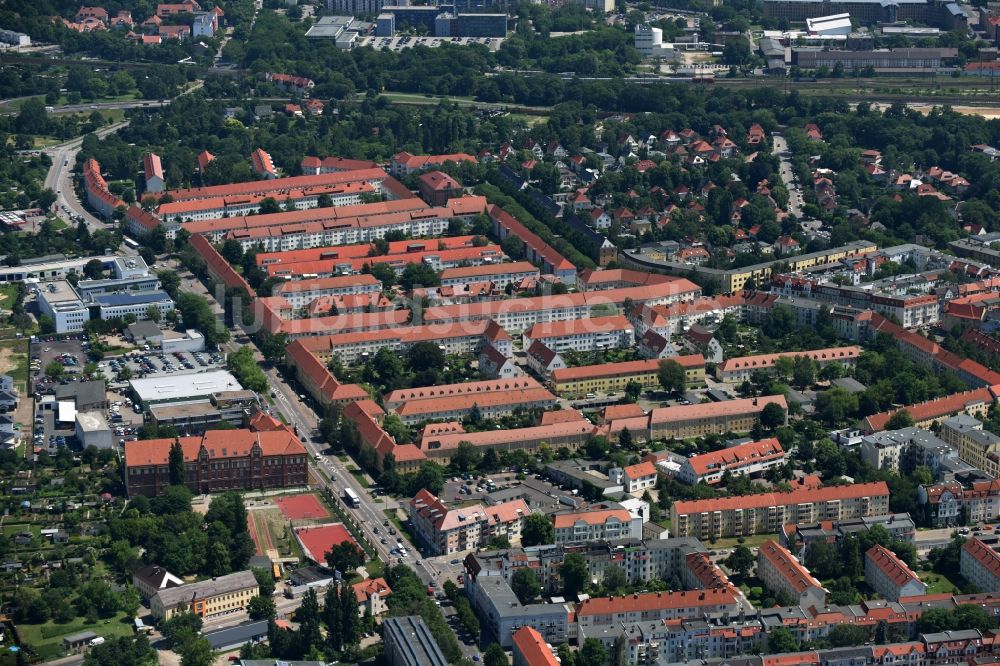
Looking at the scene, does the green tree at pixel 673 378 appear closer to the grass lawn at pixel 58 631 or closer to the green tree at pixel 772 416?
the green tree at pixel 772 416

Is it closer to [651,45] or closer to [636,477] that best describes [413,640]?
[636,477]

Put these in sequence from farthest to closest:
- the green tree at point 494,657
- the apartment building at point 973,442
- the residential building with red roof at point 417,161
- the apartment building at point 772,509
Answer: the residential building with red roof at point 417,161, the apartment building at point 973,442, the apartment building at point 772,509, the green tree at point 494,657

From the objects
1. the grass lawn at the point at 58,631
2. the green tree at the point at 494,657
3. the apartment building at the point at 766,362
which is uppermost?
the apartment building at the point at 766,362

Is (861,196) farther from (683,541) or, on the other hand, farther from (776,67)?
(683,541)

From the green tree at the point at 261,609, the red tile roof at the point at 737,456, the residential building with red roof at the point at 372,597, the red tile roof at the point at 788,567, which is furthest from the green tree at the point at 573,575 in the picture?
the red tile roof at the point at 737,456

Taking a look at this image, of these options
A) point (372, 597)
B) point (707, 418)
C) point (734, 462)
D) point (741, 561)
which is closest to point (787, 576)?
point (741, 561)

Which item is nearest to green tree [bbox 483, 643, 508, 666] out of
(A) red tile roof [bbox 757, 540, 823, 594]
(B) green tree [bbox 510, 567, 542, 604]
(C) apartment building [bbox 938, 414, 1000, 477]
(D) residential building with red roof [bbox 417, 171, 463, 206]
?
(B) green tree [bbox 510, 567, 542, 604]

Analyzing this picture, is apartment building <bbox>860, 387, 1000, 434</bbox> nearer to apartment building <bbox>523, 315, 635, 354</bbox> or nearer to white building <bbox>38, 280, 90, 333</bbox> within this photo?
apartment building <bbox>523, 315, 635, 354</bbox>

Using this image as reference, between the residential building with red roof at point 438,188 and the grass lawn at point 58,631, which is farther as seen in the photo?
the residential building with red roof at point 438,188
